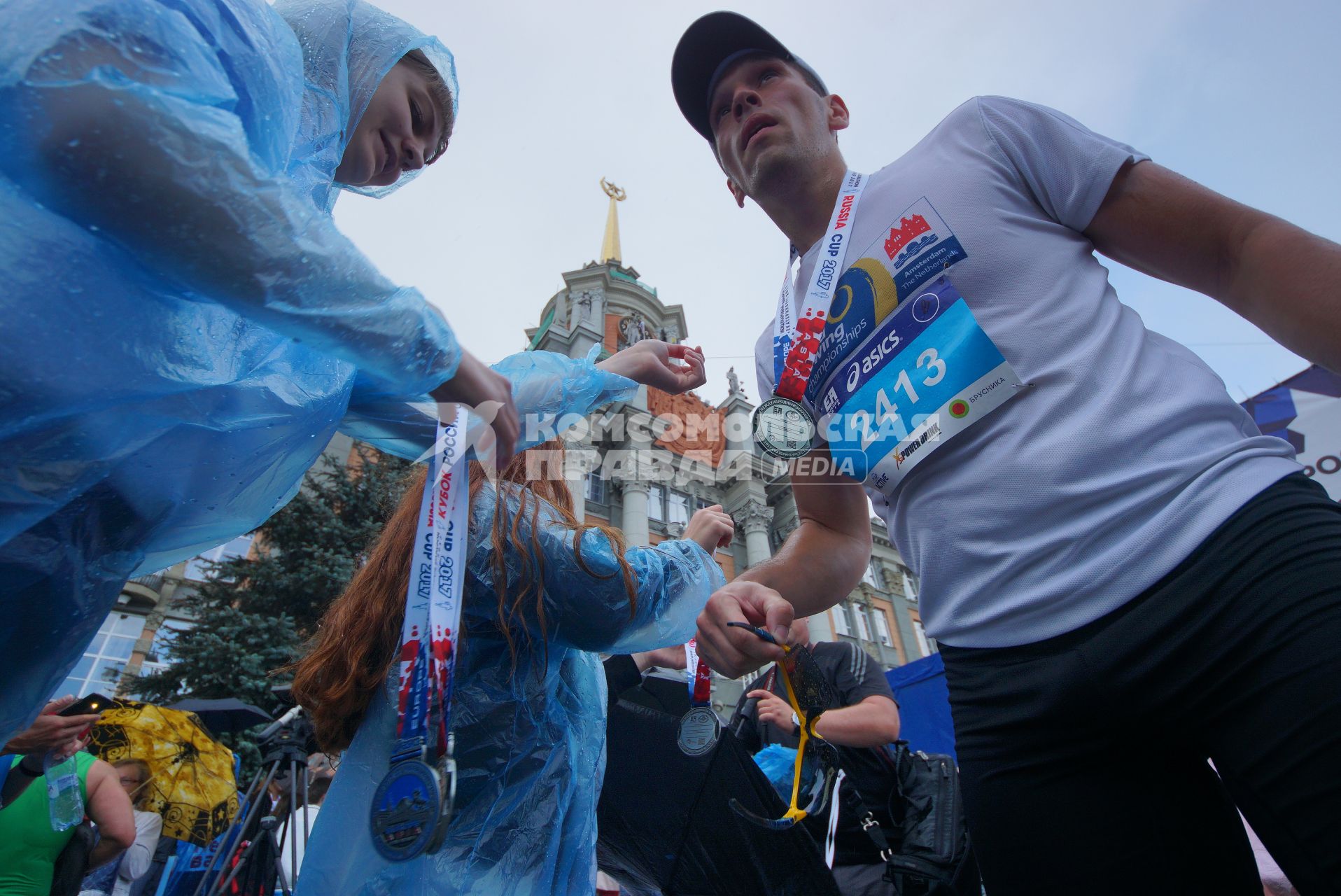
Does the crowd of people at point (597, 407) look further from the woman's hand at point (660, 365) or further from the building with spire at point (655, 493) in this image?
the building with spire at point (655, 493)

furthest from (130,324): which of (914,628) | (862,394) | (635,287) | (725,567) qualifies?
(914,628)

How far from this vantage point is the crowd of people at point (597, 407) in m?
0.86

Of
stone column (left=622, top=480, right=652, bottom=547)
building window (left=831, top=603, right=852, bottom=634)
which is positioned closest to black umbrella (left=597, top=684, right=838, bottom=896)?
stone column (left=622, top=480, right=652, bottom=547)

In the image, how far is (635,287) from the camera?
25.2m

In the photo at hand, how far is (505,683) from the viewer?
1.89 m

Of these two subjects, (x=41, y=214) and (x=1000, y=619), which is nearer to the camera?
(x=41, y=214)

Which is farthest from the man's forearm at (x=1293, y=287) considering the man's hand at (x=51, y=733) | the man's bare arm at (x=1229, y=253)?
the man's hand at (x=51, y=733)

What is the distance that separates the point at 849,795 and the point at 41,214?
3.26 meters

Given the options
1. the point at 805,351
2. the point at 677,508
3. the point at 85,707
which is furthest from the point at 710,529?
the point at 677,508

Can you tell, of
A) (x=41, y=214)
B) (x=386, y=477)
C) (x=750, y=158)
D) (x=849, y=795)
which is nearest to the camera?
(x=41, y=214)

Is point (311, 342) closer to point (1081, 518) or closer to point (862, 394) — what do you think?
point (862, 394)

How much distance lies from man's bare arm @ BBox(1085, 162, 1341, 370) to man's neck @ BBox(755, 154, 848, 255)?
0.81 metres

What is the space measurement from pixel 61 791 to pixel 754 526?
1965 centimetres

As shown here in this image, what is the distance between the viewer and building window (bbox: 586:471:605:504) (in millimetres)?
19594
